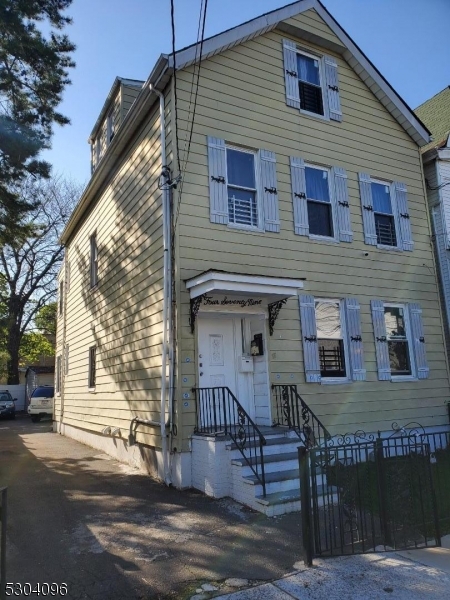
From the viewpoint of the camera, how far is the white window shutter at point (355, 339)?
9.35 metres

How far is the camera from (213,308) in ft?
26.1

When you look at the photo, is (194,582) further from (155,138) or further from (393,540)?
(155,138)

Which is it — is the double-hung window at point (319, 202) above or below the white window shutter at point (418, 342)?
above

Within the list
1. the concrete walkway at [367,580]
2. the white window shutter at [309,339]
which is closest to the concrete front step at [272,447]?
the white window shutter at [309,339]

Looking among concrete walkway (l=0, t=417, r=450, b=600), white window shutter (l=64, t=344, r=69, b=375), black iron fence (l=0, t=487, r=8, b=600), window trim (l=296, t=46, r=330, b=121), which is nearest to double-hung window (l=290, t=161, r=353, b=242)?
window trim (l=296, t=46, r=330, b=121)

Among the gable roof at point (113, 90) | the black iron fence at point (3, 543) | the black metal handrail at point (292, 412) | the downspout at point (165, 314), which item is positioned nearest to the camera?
the black iron fence at point (3, 543)

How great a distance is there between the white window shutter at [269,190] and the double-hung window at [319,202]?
37.5 inches

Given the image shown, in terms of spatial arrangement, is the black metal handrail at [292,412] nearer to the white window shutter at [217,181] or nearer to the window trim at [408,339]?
the window trim at [408,339]

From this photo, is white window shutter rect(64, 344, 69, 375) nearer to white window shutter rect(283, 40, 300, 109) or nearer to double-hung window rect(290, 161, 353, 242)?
double-hung window rect(290, 161, 353, 242)

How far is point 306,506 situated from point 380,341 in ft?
19.4

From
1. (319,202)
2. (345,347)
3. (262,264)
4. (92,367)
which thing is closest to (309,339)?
(345,347)

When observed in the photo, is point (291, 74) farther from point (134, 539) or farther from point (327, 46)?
point (134, 539)

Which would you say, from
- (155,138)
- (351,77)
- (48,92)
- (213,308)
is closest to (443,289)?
(351,77)

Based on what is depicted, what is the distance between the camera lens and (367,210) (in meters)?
10.4
